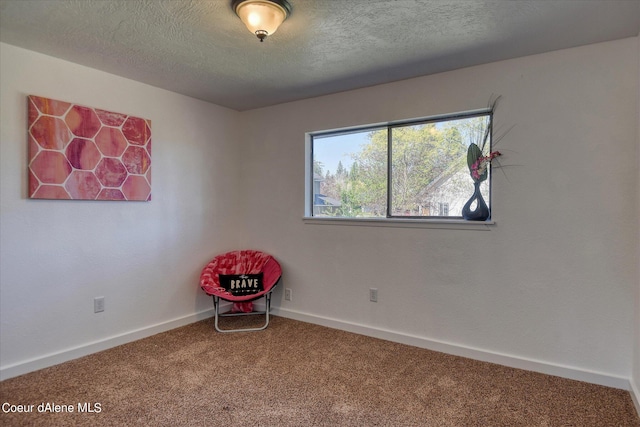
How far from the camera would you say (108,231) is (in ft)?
9.59

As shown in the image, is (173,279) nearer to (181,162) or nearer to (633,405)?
(181,162)

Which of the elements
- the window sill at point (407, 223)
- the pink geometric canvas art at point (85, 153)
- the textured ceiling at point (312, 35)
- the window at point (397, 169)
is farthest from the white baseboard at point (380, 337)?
the textured ceiling at point (312, 35)

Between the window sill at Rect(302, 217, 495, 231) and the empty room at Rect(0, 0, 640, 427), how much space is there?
2 centimetres

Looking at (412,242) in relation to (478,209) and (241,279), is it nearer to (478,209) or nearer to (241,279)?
(478,209)

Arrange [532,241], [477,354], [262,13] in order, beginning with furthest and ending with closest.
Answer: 1. [477,354]
2. [532,241]
3. [262,13]

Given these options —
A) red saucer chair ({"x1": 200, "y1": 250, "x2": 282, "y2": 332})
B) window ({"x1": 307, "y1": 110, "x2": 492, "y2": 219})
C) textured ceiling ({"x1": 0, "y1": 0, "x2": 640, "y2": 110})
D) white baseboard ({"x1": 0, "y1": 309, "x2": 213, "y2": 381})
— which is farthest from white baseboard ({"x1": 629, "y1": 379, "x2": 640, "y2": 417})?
white baseboard ({"x1": 0, "y1": 309, "x2": 213, "y2": 381})

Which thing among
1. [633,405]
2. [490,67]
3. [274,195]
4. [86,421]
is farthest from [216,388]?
[490,67]

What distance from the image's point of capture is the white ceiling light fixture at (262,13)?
A: 1811 millimetres

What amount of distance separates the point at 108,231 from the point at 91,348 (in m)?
0.94

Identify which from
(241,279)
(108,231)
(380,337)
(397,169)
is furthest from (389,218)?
(108,231)

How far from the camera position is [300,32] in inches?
85.7

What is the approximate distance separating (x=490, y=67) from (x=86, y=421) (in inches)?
137

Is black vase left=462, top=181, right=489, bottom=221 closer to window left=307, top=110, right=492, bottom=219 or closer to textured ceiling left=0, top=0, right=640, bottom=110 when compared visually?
window left=307, top=110, right=492, bottom=219

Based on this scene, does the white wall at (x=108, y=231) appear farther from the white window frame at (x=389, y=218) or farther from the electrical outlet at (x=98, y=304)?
the white window frame at (x=389, y=218)
